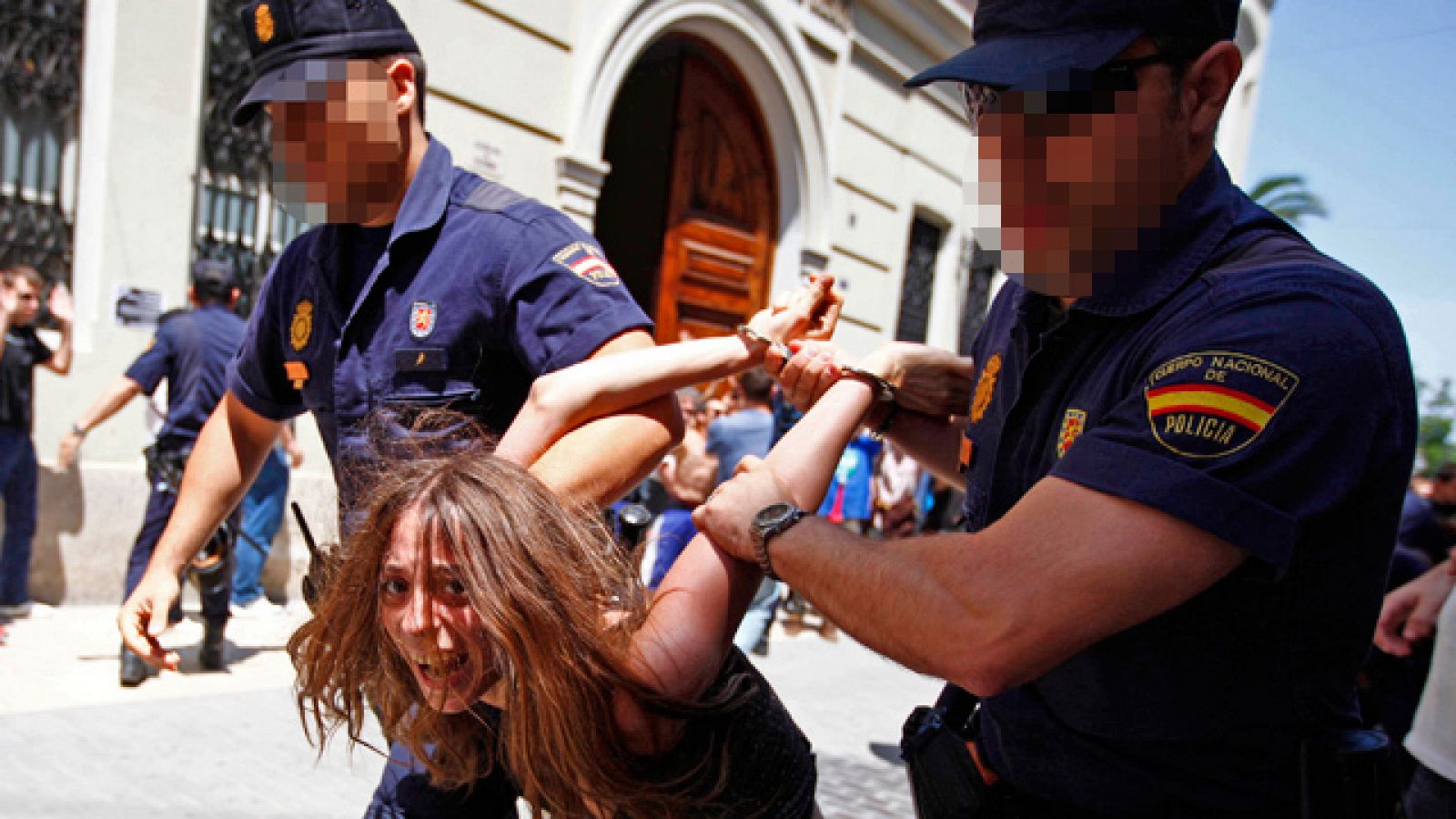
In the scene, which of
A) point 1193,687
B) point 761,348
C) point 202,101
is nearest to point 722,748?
point 1193,687

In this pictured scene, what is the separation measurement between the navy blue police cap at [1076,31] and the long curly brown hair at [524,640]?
0.86 meters

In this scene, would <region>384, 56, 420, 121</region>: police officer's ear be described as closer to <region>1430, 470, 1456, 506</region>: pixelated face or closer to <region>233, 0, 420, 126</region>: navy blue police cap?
<region>233, 0, 420, 126</region>: navy blue police cap

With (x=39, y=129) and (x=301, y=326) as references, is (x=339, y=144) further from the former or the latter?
(x=39, y=129)

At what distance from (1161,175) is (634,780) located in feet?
3.47

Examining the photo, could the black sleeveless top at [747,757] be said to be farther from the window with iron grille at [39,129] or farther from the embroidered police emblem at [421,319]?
the window with iron grille at [39,129]

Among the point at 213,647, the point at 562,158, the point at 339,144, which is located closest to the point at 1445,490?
the point at 562,158

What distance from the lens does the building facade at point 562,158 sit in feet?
18.7

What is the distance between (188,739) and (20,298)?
2.46m

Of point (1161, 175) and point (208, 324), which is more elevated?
point (1161, 175)

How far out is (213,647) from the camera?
5.19 m

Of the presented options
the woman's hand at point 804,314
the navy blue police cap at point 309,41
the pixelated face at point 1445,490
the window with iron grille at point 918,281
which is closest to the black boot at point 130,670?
the navy blue police cap at point 309,41

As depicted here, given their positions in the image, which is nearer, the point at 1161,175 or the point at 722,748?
the point at 1161,175

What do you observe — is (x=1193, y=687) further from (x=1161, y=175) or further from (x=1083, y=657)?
(x=1161, y=175)

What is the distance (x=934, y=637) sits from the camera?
1.23 meters
